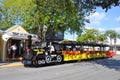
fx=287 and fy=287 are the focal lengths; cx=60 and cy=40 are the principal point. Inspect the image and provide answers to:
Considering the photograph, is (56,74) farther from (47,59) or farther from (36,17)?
(36,17)

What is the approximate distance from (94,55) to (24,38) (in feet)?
32.0

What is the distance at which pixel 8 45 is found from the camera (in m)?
29.3

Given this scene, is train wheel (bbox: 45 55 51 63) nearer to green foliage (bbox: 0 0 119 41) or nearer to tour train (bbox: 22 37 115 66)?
tour train (bbox: 22 37 115 66)

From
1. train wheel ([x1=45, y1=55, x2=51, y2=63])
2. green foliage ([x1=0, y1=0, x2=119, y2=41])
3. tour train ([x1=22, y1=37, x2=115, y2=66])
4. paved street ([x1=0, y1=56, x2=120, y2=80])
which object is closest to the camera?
paved street ([x1=0, y1=56, x2=120, y2=80])

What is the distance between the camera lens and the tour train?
24.0 metres

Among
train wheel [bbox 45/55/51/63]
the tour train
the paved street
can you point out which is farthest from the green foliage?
the paved street

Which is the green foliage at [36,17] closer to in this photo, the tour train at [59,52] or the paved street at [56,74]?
the tour train at [59,52]

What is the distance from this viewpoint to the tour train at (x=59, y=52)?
2395cm

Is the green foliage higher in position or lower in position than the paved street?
higher

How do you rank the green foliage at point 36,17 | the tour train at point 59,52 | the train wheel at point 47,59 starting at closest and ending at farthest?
1. the tour train at point 59,52
2. the train wheel at point 47,59
3. the green foliage at point 36,17

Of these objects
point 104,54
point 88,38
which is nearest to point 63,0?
point 104,54

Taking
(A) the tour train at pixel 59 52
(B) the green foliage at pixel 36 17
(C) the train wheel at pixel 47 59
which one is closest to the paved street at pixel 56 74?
(A) the tour train at pixel 59 52

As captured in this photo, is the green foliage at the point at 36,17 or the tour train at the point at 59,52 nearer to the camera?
the tour train at the point at 59,52

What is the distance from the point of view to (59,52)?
27.3m
